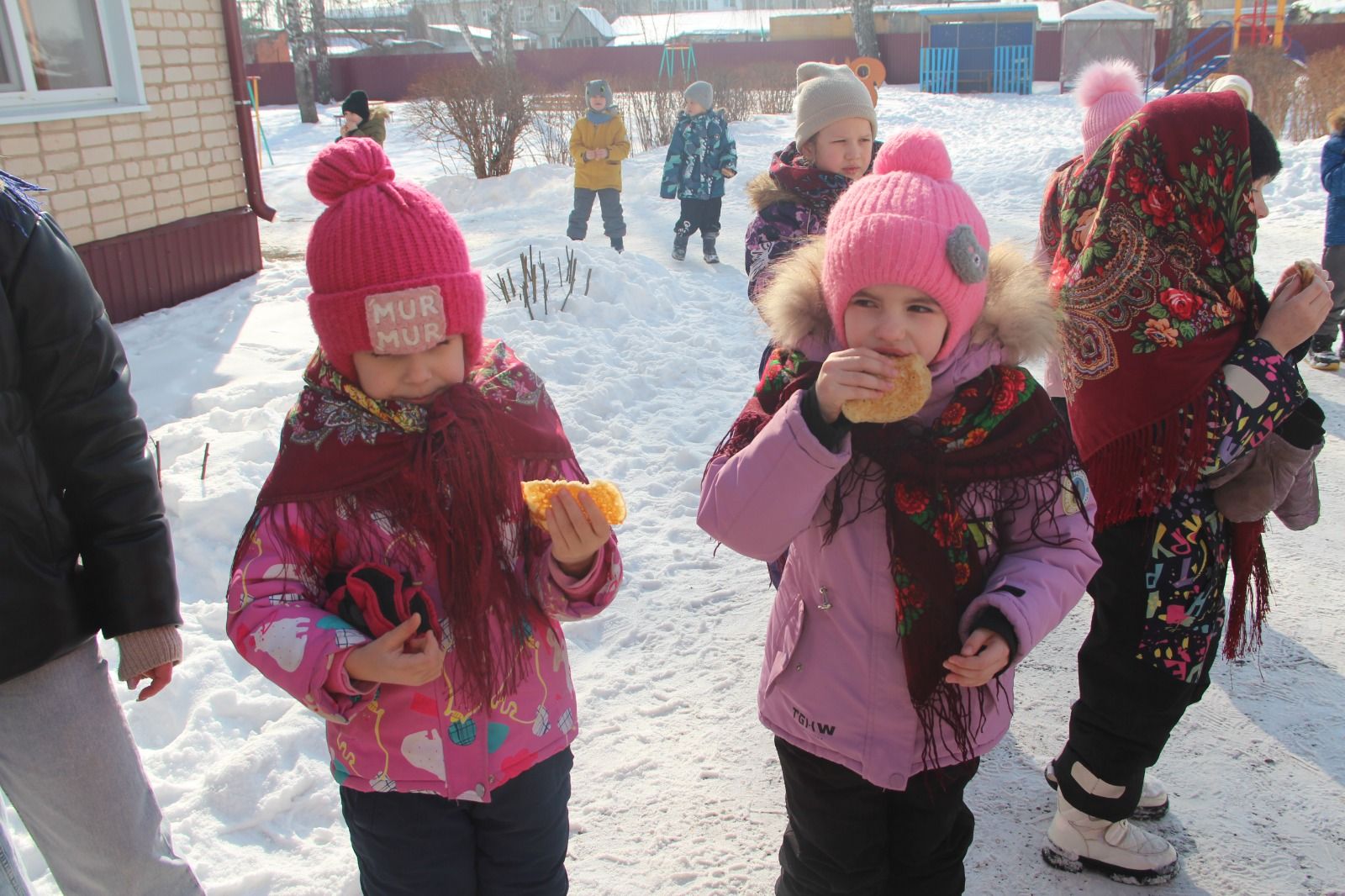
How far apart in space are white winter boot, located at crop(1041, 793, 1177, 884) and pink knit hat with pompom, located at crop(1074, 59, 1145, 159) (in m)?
2.20

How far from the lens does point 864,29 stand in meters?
28.9

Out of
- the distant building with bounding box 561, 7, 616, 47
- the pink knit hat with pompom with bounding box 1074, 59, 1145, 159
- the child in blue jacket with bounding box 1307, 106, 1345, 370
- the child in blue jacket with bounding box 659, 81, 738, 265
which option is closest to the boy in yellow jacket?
the child in blue jacket with bounding box 659, 81, 738, 265

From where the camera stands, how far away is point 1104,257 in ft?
7.54

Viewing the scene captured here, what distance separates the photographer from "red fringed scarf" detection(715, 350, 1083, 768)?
1831 millimetres

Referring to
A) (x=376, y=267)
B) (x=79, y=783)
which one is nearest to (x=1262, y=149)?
(x=376, y=267)

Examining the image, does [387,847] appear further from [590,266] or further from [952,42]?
[952,42]

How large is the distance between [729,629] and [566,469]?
1.97 m

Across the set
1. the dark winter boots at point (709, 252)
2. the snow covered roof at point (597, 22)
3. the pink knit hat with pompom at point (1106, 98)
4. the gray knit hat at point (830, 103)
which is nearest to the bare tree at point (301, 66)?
the dark winter boots at point (709, 252)

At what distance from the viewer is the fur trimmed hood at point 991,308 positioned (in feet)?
6.20

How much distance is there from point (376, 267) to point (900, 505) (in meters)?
1.03

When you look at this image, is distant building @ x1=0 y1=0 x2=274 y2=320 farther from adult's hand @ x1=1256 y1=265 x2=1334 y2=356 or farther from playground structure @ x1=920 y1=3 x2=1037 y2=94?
playground structure @ x1=920 y1=3 x2=1037 y2=94

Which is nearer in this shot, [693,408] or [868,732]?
[868,732]

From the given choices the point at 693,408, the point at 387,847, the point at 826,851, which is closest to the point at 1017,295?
the point at 826,851

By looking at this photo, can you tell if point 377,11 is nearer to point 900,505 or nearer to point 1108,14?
point 1108,14
